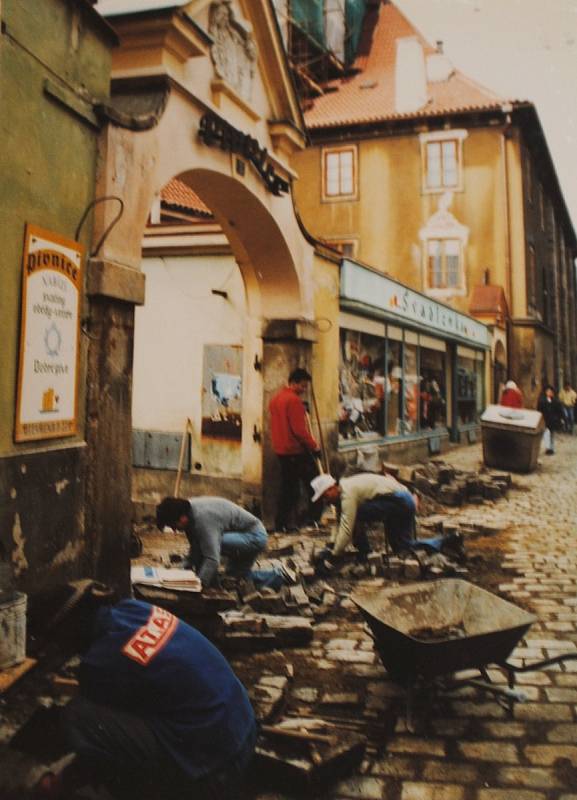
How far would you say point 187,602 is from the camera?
5.73 meters

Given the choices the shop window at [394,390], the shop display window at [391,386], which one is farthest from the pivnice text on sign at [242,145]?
the shop window at [394,390]

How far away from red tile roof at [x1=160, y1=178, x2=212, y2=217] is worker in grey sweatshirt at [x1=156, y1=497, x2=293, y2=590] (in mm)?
11389

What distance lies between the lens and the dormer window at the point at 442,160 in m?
26.8

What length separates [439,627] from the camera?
199 inches

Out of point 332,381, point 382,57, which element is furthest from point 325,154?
point 332,381

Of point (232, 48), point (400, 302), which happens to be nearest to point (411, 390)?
point (400, 302)

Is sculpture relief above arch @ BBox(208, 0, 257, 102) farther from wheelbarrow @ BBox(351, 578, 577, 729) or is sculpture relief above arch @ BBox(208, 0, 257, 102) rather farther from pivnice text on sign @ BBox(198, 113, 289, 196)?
wheelbarrow @ BBox(351, 578, 577, 729)

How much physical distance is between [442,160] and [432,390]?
11.8m

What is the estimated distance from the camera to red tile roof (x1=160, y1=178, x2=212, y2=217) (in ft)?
55.6

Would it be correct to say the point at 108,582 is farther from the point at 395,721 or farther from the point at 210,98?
the point at 210,98

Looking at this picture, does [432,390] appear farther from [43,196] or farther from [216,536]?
[43,196]

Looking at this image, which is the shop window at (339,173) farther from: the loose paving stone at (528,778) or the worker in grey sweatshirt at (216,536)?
the loose paving stone at (528,778)

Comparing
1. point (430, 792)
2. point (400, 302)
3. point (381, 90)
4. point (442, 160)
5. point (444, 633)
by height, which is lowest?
point (430, 792)

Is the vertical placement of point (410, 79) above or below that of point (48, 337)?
above
